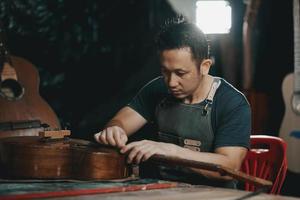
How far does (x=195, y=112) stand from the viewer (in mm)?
3301

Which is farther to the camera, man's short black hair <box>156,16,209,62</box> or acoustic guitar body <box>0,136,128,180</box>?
man's short black hair <box>156,16,209,62</box>

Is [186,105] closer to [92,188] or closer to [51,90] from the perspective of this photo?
[92,188]

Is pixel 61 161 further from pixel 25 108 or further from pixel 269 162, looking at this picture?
pixel 25 108

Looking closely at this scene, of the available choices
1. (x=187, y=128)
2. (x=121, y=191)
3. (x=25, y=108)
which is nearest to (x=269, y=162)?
(x=187, y=128)

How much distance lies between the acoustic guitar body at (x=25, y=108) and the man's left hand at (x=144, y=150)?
6.23ft

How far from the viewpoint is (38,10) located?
554 centimetres

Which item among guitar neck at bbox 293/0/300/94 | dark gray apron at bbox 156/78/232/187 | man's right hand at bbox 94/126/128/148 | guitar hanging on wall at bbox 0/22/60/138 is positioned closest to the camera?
man's right hand at bbox 94/126/128/148

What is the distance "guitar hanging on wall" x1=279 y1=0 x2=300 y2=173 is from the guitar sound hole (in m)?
2.58

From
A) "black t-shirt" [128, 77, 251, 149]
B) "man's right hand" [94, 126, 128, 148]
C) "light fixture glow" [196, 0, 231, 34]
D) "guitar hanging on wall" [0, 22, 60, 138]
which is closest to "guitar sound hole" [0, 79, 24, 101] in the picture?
"guitar hanging on wall" [0, 22, 60, 138]

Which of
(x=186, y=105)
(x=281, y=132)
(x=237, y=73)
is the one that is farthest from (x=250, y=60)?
(x=186, y=105)

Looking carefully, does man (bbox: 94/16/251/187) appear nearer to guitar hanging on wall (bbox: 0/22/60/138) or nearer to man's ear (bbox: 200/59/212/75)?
man's ear (bbox: 200/59/212/75)

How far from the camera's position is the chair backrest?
325cm

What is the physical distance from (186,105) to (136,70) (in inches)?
104

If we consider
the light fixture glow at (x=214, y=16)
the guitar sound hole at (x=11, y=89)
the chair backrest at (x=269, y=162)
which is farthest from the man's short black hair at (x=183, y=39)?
the light fixture glow at (x=214, y=16)
